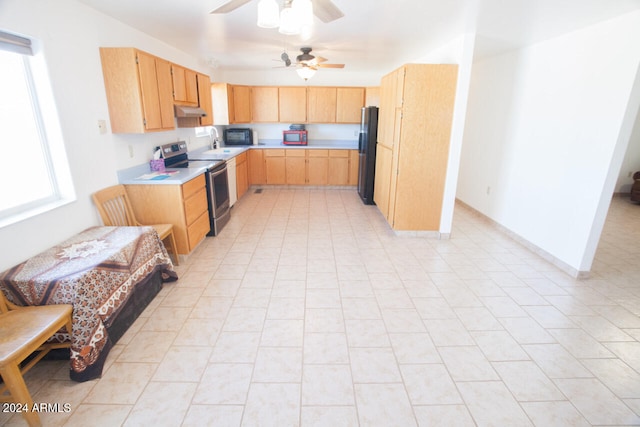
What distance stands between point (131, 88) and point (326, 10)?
6.83 ft

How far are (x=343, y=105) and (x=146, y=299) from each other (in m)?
5.18

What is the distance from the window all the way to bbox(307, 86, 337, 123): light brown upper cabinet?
4685mm

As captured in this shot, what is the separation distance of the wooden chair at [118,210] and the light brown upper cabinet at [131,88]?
1.99 ft

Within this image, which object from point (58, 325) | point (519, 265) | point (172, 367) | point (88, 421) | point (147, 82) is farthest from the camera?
point (519, 265)

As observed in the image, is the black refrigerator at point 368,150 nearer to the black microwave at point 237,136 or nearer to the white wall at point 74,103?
the black microwave at point 237,136

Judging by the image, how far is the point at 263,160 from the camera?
21.2ft

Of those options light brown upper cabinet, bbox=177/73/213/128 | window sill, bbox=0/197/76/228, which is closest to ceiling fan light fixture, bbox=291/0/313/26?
window sill, bbox=0/197/76/228

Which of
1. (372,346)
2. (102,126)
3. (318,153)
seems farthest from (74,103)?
(318,153)

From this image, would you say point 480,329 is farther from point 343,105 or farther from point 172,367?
point 343,105

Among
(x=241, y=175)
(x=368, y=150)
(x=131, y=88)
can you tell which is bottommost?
(x=241, y=175)

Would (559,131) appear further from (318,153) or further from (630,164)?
(630,164)

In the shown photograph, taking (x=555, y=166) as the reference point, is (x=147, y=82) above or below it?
above

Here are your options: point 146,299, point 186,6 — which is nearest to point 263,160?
point 186,6

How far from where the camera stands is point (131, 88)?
2.94 metres
